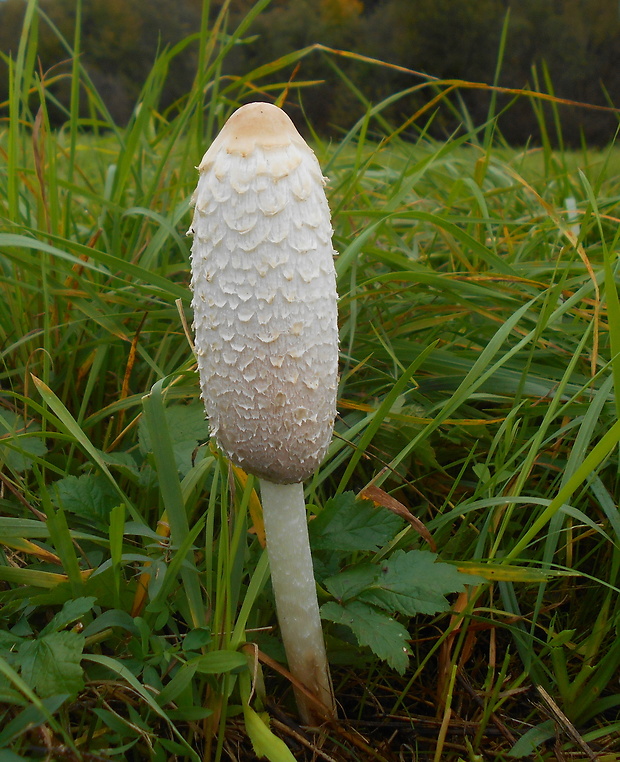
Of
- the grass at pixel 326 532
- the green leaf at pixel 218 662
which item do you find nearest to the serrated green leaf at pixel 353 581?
the grass at pixel 326 532

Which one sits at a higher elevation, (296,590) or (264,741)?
(296,590)

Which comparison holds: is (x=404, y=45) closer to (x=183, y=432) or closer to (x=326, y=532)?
(x=183, y=432)

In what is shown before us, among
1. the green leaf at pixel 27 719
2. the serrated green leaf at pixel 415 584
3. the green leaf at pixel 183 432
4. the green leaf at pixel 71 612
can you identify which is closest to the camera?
the green leaf at pixel 27 719

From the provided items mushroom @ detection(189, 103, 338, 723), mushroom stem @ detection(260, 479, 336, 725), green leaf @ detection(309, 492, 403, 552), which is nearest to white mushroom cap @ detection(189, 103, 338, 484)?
mushroom @ detection(189, 103, 338, 723)

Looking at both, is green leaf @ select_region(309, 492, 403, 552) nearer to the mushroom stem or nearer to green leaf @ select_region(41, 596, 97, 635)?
the mushroom stem

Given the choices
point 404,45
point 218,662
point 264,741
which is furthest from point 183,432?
point 404,45

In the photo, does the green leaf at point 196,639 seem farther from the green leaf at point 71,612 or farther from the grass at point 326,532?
the green leaf at point 71,612
